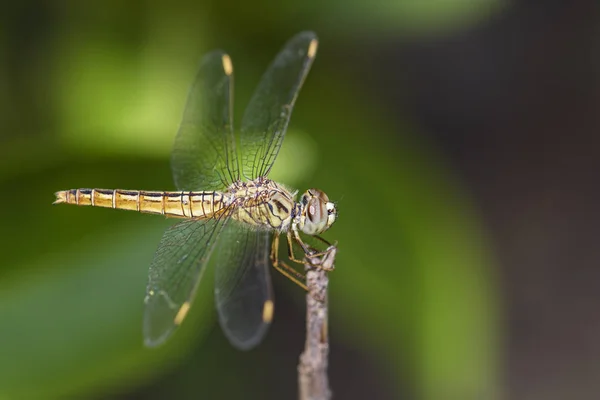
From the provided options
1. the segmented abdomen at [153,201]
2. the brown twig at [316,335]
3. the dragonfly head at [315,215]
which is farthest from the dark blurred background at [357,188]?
the brown twig at [316,335]

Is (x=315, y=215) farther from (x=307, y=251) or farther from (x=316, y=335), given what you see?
(x=316, y=335)

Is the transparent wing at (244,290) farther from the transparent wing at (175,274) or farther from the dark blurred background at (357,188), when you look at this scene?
the dark blurred background at (357,188)

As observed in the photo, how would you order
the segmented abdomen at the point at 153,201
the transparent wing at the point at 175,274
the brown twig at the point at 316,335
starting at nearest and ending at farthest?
the brown twig at the point at 316,335 < the transparent wing at the point at 175,274 < the segmented abdomen at the point at 153,201

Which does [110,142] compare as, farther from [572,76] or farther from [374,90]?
[572,76]

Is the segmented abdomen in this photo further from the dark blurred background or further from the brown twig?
the brown twig

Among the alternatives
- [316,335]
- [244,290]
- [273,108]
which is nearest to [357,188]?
[273,108]

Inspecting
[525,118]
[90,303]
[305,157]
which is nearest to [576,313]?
[525,118]
